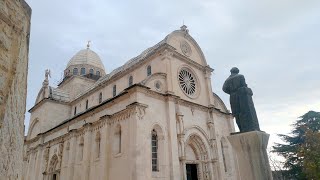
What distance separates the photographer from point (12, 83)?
1718 millimetres

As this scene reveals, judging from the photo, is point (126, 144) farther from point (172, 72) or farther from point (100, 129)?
point (172, 72)

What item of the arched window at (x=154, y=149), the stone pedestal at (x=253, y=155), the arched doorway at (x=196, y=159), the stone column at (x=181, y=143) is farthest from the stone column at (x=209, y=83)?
the stone pedestal at (x=253, y=155)

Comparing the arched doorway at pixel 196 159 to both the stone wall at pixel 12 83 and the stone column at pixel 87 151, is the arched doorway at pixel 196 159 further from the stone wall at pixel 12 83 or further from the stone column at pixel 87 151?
the stone wall at pixel 12 83

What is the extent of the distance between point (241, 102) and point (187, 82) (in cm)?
1311

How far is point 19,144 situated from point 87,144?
18.4m

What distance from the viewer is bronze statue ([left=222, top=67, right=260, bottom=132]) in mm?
8258

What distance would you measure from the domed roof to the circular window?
798 inches

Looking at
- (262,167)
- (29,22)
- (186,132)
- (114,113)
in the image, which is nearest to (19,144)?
(29,22)

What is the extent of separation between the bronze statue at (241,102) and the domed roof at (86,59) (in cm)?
3172

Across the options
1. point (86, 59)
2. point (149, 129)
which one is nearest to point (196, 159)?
point (149, 129)


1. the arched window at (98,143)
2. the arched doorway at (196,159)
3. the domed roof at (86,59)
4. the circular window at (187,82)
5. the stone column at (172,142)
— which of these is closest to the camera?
the stone column at (172,142)

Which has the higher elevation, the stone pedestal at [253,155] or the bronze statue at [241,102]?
the bronze statue at [241,102]

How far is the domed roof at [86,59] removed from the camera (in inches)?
1485

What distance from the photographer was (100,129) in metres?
18.6
